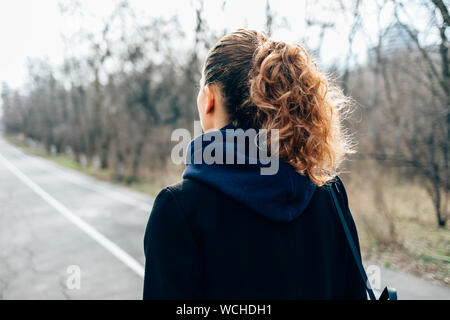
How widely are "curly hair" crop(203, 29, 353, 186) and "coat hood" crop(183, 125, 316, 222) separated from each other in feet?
0.26

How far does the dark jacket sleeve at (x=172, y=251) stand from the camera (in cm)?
107

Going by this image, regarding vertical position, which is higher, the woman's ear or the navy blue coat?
the woman's ear

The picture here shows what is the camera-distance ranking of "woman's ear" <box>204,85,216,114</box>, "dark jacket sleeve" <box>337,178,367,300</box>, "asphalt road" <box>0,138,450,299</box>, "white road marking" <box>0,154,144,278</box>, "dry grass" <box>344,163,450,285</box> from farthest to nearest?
"white road marking" <box>0,154,144,278</box>
"dry grass" <box>344,163,450,285</box>
"asphalt road" <box>0,138,450,299</box>
"dark jacket sleeve" <box>337,178,367,300</box>
"woman's ear" <box>204,85,216,114</box>

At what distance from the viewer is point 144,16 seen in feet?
46.6

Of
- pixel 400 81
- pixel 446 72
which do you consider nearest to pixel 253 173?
pixel 446 72

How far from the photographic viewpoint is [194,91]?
13.6m

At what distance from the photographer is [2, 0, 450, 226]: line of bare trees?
18.8 ft

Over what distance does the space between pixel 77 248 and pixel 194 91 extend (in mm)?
8772

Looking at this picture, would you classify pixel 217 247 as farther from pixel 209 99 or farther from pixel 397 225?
pixel 397 225

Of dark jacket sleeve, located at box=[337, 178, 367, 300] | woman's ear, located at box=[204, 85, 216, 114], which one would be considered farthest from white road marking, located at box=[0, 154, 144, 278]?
woman's ear, located at box=[204, 85, 216, 114]

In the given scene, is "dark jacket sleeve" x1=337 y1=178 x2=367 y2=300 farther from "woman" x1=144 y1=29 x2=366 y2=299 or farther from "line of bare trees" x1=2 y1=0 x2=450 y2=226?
"line of bare trees" x1=2 y1=0 x2=450 y2=226

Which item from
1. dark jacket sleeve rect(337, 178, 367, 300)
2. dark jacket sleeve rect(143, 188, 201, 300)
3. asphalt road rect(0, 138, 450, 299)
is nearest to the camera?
dark jacket sleeve rect(143, 188, 201, 300)

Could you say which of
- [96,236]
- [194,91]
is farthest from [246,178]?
[194,91]

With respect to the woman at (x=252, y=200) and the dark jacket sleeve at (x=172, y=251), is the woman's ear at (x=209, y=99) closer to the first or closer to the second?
the woman at (x=252, y=200)
